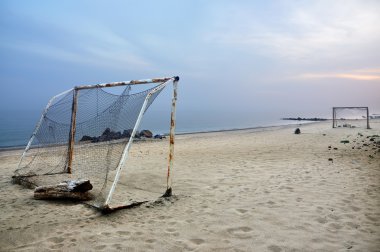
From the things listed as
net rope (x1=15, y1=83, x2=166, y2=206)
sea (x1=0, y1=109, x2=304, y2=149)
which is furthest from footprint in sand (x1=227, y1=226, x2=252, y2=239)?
sea (x1=0, y1=109, x2=304, y2=149)

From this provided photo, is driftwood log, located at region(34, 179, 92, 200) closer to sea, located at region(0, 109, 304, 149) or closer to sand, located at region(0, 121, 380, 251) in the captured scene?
sand, located at region(0, 121, 380, 251)

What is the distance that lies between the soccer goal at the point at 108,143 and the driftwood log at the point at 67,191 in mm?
271

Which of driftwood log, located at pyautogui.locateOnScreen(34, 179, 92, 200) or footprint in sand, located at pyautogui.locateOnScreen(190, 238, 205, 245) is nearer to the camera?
footprint in sand, located at pyautogui.locateOnScreen(190, 238, 205, 245)

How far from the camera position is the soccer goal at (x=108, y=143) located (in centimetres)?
623

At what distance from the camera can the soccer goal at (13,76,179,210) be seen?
623 cm

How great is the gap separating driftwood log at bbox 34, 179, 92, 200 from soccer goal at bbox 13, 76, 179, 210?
0.27 meters

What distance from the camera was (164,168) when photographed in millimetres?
10055

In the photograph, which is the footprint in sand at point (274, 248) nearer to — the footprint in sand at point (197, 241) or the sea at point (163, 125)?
the footprint in sand at point (197, 241)

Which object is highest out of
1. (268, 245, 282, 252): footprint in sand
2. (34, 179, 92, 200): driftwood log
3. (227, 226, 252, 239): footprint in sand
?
(34, 179, 92, 200): driftwood log

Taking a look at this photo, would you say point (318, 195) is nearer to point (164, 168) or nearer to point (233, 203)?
point (233, 203)

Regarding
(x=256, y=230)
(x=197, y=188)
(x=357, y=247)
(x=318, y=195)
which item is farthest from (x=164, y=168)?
(x=357, y=247)

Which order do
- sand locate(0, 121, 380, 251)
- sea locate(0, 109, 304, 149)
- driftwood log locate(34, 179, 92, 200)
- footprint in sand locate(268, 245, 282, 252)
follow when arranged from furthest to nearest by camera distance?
sea locate(0, 109, 304, 149)
driftwood log locate(34, 179, 92, 200)
sand locate(0, 121, 380, 251)
footprint in sand locate(268, 245, 282, 252)

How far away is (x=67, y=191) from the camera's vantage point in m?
6.07

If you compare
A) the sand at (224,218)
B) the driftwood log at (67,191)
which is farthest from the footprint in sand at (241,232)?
the driftwood log at (67,191)
